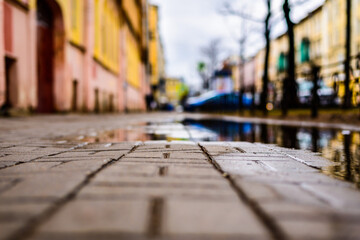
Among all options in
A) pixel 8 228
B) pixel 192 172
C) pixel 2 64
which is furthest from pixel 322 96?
pixel 8 228

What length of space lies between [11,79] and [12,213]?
1057 cm

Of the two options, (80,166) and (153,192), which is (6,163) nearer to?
(80,166)

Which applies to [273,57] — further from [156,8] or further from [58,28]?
[58,28]

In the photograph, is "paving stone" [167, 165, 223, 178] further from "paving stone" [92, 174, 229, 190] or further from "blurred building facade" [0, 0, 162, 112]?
"blurred building facade" [0, 0, 162, 112]

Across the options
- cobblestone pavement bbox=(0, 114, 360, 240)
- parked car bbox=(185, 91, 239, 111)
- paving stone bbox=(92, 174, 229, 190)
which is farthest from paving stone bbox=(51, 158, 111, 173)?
parked car bbox=(185, 91, 239, 111)

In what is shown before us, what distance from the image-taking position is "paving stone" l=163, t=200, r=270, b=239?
1.11 m

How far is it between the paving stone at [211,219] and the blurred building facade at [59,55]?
32.4ft

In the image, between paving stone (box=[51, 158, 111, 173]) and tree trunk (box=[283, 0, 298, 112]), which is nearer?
paving stone (box=[51, 158, 111, 173])

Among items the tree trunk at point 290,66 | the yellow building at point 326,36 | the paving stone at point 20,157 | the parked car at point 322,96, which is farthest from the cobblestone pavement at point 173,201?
the yellow building at point 326,36

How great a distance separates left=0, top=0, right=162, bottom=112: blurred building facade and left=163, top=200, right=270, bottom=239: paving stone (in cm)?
989

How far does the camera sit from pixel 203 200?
147 cm

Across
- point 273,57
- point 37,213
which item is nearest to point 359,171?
point 37,213

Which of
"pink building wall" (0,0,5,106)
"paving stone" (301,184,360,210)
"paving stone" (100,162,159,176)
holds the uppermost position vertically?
"pink building wall" (0,0,5,106)

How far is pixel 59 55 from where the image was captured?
14.5 m
